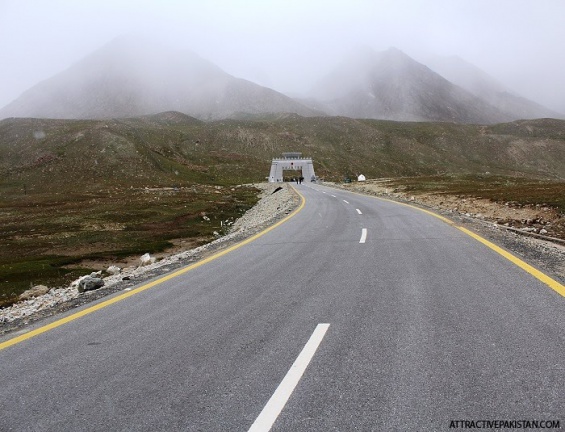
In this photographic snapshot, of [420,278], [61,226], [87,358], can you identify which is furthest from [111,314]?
[61,226]

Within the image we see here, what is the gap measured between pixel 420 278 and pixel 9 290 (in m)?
18.4

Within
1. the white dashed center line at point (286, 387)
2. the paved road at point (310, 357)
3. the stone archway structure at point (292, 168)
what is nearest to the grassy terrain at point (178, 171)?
the stone archway structure at point (292, 168)

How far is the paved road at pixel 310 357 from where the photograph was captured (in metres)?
3.39

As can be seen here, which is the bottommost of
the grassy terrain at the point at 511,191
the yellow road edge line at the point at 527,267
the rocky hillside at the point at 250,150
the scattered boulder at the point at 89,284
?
the scattered boulder at the point at 89,284

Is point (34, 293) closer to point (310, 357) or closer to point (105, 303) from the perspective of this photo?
point (105, 303)

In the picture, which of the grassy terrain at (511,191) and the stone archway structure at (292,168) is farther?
the stone archway structure at (292,168)

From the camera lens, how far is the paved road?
3391mm

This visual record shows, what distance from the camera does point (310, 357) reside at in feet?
14.3

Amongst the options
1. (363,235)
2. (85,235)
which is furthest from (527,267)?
(85,235)

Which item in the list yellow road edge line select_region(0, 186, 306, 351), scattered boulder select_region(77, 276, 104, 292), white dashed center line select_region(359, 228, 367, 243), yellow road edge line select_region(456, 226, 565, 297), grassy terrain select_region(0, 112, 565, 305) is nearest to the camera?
yellow road edge line select_region(0, 186, 306, 351)

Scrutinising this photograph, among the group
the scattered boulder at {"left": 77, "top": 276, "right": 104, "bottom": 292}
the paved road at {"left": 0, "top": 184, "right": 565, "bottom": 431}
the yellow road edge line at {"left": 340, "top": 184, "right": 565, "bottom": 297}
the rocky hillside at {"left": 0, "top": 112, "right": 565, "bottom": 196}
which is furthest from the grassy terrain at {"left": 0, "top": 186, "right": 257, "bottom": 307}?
the rocky hillside at {"left": 0, "top": 112, "right": 565, "bottom": 196}

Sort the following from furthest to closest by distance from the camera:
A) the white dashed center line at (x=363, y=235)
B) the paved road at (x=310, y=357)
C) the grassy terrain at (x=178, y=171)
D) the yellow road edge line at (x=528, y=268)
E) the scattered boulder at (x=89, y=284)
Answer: the grassy terrain at (x=178, y=171)
the white dashed center line at (x=363, y=235)
the scattered boulder at (x=89, y=284)
the yellow road edge line at (x=528, y=268)
the paved road at (x=310, y=357)

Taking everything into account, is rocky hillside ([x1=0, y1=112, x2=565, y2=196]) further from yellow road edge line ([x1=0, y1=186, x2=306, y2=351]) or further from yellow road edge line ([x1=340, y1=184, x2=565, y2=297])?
yellow road edge line ([x1=340, y1=184, x2=565, y2=297])

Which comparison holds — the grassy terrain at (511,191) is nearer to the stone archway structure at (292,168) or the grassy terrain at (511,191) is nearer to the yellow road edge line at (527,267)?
the yellow road edge line at (527,267)
